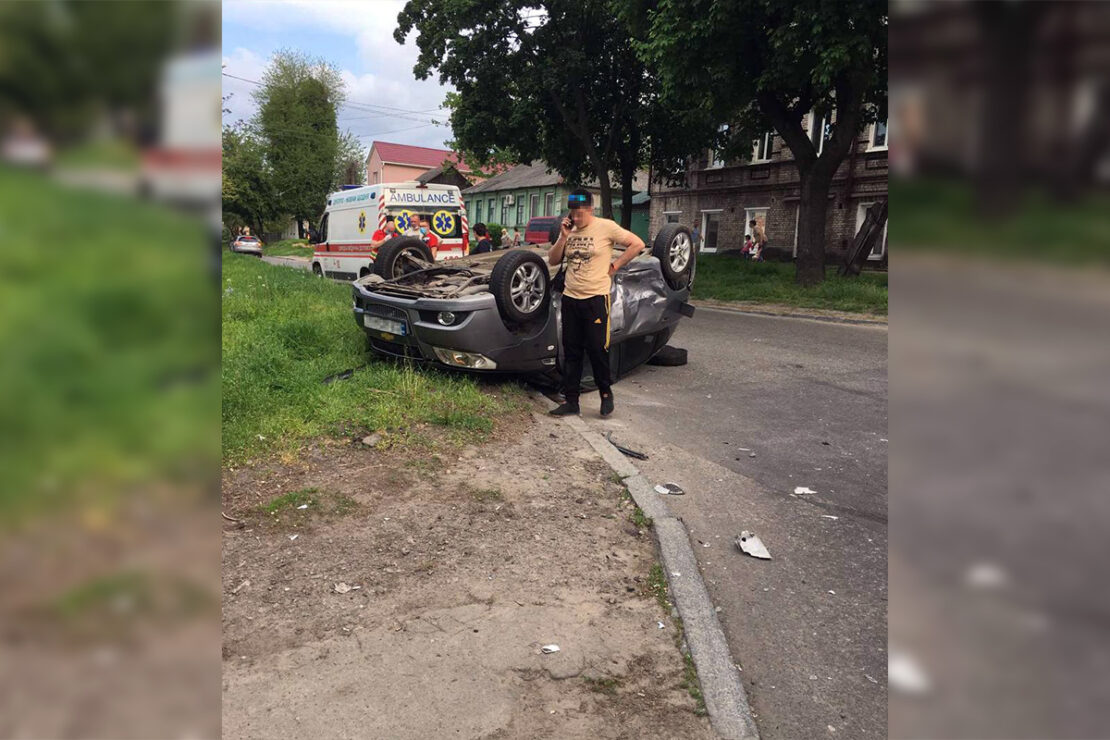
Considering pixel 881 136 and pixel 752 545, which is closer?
pixel 881 136

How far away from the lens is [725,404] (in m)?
7.45

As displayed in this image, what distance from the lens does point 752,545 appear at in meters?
4.14

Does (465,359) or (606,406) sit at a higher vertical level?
(465,359)

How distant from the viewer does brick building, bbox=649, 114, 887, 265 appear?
24406 millimetres

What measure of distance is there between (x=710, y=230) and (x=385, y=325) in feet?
87.4

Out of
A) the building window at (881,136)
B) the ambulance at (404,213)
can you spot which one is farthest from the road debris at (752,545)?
the ambulance at (404,213)

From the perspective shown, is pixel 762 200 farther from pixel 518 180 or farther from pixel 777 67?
pixel 518 180

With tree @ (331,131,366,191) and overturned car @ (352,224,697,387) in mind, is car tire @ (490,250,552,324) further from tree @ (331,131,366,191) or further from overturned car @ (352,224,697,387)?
tree @ (331,131,366,191)
